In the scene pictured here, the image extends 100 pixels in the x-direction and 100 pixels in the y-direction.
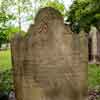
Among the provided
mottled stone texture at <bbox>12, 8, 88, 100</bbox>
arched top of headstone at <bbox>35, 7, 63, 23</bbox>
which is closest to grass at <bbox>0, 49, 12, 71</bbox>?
mottled stone texture at <bbox>12, 8, 88, 100</bbox>

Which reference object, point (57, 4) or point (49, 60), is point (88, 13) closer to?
point (57, 4)

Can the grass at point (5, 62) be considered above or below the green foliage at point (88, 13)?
below

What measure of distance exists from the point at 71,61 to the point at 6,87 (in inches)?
112

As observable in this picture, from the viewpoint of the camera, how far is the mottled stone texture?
15.0 feet

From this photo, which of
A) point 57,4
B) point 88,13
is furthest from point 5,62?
point 88,13

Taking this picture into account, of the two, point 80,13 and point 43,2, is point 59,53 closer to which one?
point 80,13

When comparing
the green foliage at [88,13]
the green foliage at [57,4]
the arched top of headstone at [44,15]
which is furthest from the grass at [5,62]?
the arched top of headstone at [44,15]

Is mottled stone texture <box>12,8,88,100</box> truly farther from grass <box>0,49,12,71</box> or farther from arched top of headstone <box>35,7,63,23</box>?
grass <box>0,49,12,71</box>

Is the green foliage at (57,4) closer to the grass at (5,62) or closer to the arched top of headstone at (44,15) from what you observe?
the grass at (5,62)

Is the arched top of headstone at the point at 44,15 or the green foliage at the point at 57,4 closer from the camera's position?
the arched top of headstone at the point at 44,15

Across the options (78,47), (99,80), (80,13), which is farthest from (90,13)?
(78,47)

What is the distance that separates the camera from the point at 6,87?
23.2 ft

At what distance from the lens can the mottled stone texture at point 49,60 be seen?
457 centimetres

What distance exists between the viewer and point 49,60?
4598mm
